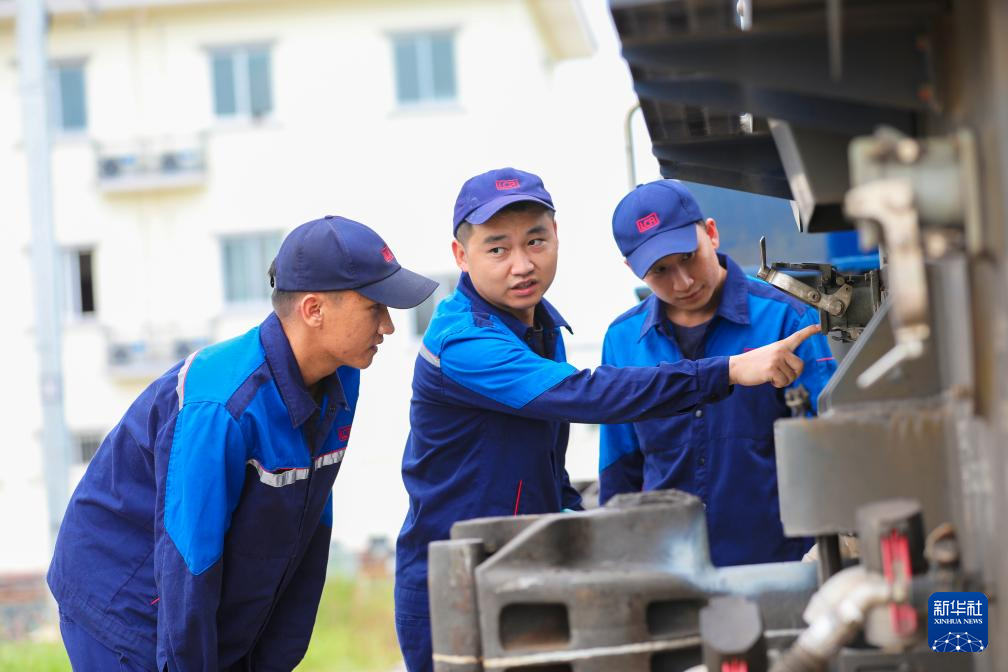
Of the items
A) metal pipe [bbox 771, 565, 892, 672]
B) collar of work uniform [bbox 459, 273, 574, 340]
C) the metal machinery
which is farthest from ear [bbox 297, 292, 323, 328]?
metal pipe [bbox 771, 565, 892, 672]

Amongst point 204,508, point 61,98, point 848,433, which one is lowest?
point 204,508

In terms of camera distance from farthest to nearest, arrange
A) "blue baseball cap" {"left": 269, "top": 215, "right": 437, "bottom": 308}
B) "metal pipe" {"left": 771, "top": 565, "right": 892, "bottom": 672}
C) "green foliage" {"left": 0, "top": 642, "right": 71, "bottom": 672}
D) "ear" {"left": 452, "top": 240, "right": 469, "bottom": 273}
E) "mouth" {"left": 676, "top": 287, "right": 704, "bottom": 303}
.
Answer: "green foliage" {"left": 0, "top": 642, "right": 71, "bottom": 672} → "mouth" {"left": 676, "top": 287, "right": 704, "bottom": 303} → "ear" {"left": 452, "top": 240, "right": 469, "bottom": 273} → "blue baseball cap" {"left": 269, "top": 215, "right": 437, "bottom": 308} → "metal pipe" {"left": 771, "top": 565, "right": 892, "bottom": 672}

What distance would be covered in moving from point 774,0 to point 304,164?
18525 millimetres

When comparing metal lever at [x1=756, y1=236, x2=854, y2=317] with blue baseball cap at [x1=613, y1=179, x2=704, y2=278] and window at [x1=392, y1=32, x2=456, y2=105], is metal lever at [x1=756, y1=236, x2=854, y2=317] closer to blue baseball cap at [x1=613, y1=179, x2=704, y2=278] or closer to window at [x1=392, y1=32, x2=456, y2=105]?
blue baseball cap at [x1=613, y1=179, x2=704, y2=278]

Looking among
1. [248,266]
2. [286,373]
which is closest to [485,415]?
[286,373]

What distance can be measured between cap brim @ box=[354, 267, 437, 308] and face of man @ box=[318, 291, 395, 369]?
30mm

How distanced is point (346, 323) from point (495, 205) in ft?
1.63

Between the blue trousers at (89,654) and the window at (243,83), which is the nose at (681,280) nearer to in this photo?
the blue trousers at (89,654)

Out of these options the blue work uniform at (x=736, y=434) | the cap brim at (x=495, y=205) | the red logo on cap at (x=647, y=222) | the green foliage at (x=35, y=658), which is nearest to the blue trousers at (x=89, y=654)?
the cap brim at (x=495, y=205)

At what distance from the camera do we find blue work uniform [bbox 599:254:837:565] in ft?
13.1

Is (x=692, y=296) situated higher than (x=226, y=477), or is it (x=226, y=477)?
(x=692, y=296)

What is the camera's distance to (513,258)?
3699mm

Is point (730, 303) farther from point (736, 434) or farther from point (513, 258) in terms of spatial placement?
point (513, 258)

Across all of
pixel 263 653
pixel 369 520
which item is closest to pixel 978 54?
pixel 263 653
